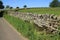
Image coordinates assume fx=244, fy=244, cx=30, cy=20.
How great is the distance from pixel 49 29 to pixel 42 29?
1023 millimetres

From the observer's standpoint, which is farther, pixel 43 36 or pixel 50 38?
pixel 43 36

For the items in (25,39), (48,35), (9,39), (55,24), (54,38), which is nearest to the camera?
(54,38)

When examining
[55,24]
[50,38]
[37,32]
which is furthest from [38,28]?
[50,38]

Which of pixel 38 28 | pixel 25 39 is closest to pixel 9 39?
pixel 25 39

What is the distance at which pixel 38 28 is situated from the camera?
1295cm

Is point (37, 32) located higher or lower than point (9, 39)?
higher

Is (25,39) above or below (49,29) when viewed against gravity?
below

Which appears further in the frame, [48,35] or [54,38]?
[48,35]

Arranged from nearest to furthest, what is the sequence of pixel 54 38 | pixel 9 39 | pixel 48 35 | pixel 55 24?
1. pixel 54 38
2. pixel 48 35
3. pixel 55 24
4. pixel 9 39

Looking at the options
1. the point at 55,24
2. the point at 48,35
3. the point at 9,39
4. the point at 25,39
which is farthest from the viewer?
the point at 9,39

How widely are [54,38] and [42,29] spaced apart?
2.32 meters

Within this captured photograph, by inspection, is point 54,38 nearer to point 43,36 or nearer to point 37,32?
point 43,36

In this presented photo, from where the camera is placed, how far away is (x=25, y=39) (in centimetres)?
1470

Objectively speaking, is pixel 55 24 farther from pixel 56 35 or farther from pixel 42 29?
Answer: pixel 56 35
